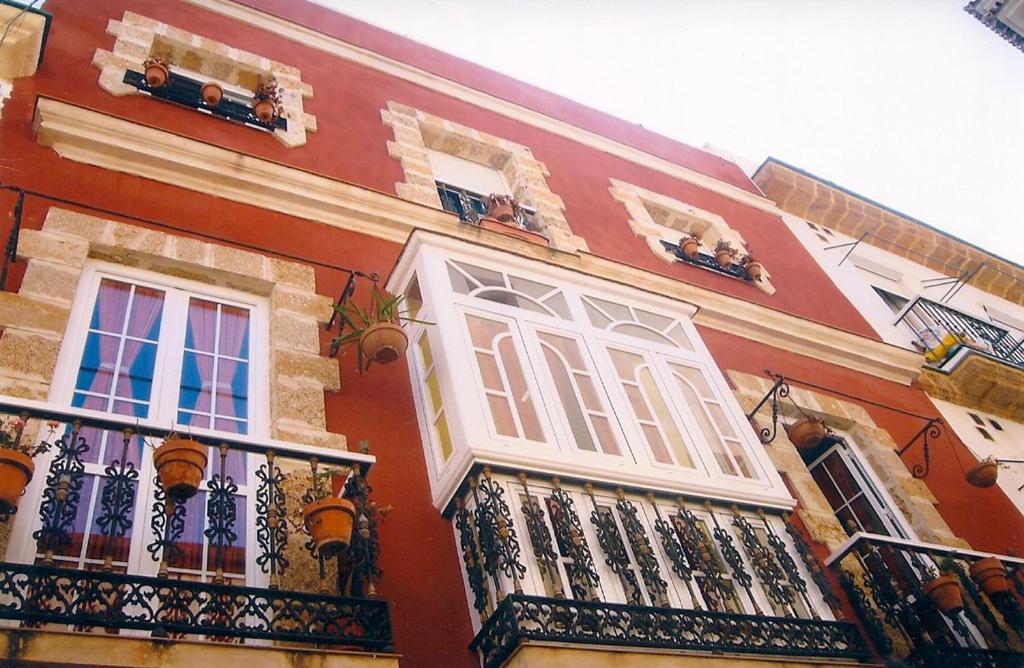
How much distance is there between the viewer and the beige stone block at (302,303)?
587 centimetres

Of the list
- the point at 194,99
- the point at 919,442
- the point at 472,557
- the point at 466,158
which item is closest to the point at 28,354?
the point at 472,557

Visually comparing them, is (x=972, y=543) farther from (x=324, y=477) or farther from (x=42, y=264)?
(x=42, y=264)

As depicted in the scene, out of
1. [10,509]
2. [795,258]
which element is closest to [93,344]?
[10,509]

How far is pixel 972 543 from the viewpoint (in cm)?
767

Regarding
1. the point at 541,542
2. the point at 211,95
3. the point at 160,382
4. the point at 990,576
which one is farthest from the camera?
the point at 211,95

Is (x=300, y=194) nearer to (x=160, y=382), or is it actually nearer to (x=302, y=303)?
(x=302, y=303)

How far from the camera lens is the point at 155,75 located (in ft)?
23.8

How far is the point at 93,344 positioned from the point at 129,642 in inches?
94.1

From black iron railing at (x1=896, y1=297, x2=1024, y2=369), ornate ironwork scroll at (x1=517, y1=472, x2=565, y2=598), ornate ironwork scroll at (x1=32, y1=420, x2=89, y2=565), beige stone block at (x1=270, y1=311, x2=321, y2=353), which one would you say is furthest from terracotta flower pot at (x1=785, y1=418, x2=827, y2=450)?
ornate ironwork scroll at (x1=32, y1=420, x2=89, y2=565)

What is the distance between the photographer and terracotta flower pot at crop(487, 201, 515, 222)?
8.29 m

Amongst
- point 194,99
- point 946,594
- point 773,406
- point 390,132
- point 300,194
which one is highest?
point 390,132

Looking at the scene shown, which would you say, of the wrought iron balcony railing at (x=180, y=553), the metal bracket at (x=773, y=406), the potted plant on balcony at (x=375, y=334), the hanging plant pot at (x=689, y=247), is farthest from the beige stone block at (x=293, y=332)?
the hanging plant pot at (x=689, y=247)

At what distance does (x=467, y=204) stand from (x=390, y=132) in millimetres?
1121

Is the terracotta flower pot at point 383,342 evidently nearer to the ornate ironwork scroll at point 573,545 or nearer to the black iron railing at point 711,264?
the ornate ironwork scroll at point 573,545
